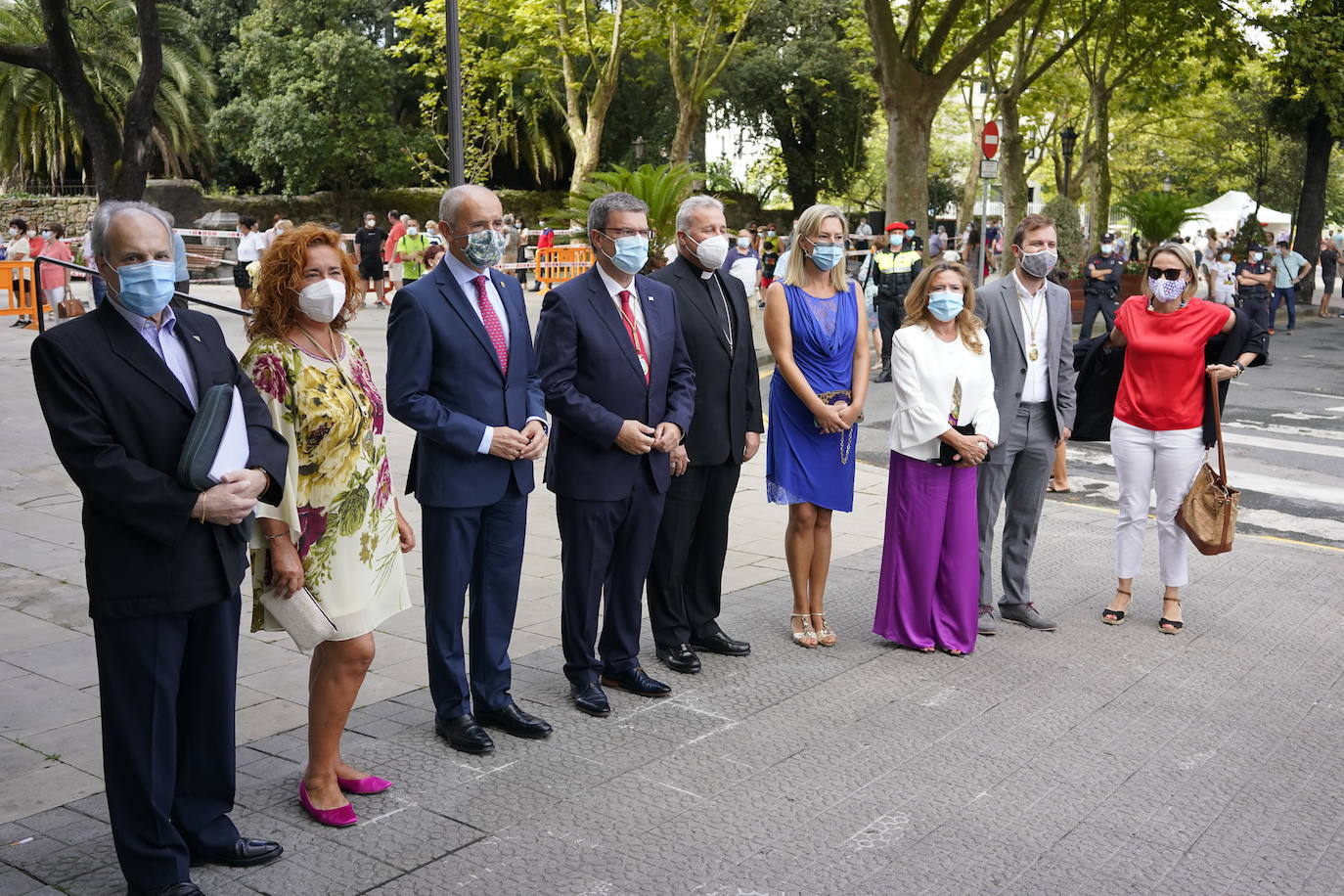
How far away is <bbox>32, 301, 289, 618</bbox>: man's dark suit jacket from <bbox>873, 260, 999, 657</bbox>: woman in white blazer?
3.25 meters

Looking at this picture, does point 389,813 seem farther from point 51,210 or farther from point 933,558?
point 51,210

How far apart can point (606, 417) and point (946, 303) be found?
5.83 feet

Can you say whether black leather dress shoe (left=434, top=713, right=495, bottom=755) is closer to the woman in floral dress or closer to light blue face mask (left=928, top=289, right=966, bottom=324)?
the woman in floral dress

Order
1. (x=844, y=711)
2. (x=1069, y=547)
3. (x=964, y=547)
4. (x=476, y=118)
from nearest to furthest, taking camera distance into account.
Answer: (x=844, y=711) < (x=964, y=547) < (x=1069, y=547) < (x=476, y=118)

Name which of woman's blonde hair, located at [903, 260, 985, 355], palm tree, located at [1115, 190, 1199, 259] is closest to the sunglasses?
woman's blonde hair, located at [903, 260, 985, 355]

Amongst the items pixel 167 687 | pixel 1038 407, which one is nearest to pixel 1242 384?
pixel 1038 407

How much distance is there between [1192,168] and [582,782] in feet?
202

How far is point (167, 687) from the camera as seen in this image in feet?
11.9

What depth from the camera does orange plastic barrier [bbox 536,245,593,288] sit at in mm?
28578

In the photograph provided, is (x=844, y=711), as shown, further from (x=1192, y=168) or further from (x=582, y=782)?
(x=1192, y=168)

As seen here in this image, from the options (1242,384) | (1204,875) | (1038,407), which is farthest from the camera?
(1242,384)

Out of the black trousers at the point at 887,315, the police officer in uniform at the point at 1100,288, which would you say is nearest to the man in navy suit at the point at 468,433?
the black trousers at the point at 887,315

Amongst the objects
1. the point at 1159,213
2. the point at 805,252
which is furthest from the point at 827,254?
the point at 1159,213

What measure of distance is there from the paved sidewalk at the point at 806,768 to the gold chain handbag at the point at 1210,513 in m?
0.48
